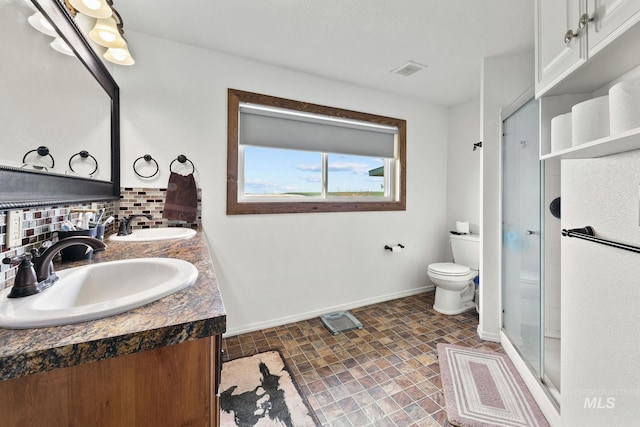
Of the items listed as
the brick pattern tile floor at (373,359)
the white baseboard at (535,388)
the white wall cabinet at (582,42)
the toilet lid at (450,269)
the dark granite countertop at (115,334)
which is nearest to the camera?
the dark granite countertop at (115,334)

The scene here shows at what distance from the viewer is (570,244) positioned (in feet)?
3.91

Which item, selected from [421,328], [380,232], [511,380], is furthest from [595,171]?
[380,232]

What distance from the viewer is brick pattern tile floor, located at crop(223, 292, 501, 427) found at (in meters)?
1.40

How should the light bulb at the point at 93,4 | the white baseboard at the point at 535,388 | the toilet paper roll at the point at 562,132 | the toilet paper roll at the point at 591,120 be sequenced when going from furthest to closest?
1. the white baseboard at the point at 535,388
2. the light bulb at the point at 93,4
3. the toilet paper roll at the point at 562,132
4. the toilet paper roll at the point at 591,120

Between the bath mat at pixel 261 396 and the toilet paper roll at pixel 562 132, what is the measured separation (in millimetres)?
1666

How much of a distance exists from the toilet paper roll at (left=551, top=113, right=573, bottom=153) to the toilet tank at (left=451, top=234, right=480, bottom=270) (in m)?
1.67

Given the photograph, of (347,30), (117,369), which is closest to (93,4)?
(347,30)

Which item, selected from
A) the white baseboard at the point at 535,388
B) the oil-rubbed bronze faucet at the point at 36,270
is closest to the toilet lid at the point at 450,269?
the white baseboard at the point at 535,388

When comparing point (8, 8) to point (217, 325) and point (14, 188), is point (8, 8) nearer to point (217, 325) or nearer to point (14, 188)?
point (14, 188)

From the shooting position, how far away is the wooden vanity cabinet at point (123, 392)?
0.48 m

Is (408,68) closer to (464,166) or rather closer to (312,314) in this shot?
(464,166)

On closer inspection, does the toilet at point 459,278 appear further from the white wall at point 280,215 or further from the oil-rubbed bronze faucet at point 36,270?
the oil-rubbed bronze faucet at point 36,270

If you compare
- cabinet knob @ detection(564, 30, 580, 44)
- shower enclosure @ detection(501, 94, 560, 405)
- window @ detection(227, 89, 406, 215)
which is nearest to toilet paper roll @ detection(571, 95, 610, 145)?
cabinet knob @ detection(564, 30, 580, 44)

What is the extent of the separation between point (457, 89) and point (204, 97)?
2.40 meters
